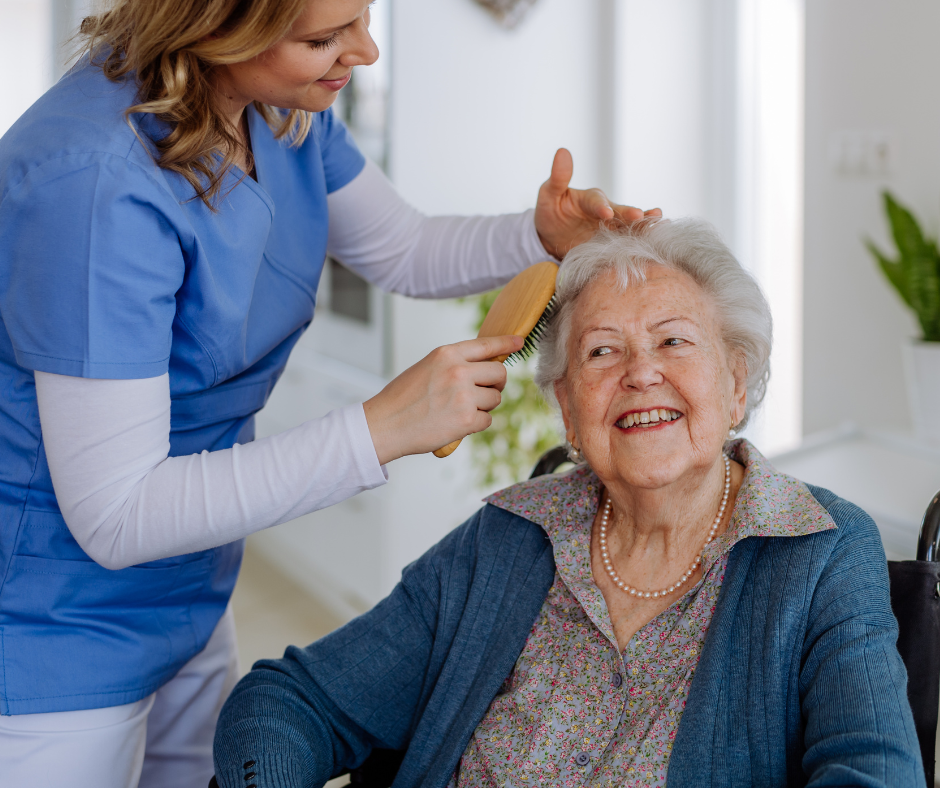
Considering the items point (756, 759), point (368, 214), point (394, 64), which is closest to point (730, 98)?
point (394, 64)

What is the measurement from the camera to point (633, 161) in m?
3.24

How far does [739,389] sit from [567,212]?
381mm

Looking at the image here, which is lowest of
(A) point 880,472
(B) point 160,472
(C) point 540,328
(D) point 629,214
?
(A) point 880,472

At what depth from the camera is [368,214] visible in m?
1.57

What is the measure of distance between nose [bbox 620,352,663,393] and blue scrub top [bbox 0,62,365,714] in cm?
50

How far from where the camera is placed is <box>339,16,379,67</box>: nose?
3.44ft

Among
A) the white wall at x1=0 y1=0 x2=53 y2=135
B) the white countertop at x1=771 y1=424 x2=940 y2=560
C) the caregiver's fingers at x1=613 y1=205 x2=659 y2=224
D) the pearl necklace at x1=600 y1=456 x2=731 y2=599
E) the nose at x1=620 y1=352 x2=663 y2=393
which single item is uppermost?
the white wall at x1=0 y1=0 x2=53 y2=135

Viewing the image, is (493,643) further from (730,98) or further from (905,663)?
(730,98)

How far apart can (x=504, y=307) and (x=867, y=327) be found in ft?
6.48

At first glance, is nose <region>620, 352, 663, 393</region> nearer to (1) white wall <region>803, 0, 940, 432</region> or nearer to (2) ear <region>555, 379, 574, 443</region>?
(2) ear <region>555, 379, 574, 443</region>

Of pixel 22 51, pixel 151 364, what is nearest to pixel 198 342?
pixel 151 364

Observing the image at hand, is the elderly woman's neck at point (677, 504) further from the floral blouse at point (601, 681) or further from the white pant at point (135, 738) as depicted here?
the white pant at point (135, 738)

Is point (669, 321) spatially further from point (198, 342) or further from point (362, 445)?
point (198, 342)

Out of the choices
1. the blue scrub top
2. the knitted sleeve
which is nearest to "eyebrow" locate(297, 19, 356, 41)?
the blue scrub top
